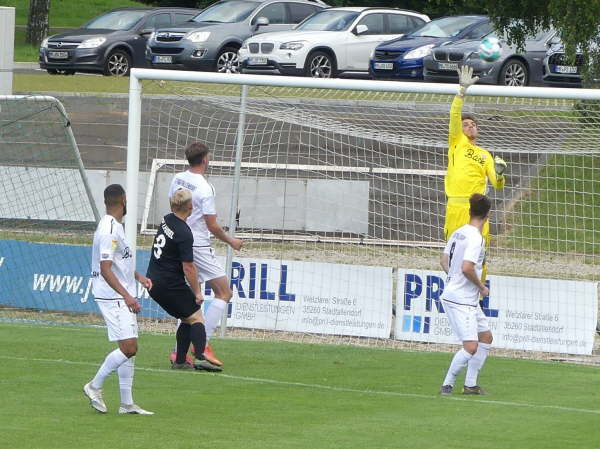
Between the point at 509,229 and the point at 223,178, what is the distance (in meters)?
3.96

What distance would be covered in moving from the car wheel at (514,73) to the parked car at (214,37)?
656cm

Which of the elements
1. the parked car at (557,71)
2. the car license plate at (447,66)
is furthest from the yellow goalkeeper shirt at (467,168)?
the parked car at (557,71)

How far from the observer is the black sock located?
11117mm

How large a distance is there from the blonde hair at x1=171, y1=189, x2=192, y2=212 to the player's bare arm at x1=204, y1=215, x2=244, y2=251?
0.91 metres

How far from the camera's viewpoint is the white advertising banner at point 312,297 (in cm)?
1449

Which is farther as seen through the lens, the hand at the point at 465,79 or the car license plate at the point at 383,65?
the car license plate at the point at 383,65

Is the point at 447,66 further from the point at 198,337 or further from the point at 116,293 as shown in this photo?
the point at 116,293

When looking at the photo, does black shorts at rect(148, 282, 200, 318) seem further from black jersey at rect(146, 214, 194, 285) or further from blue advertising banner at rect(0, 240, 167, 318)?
blue advertising banner at rect(0, 240, 167, 318)

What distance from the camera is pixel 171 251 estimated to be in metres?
10.7

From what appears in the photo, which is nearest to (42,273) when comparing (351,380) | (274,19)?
(351,380)

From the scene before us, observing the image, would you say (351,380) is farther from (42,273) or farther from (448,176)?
(42,273)

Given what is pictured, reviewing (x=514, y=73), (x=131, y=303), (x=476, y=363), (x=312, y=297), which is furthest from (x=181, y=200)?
(x=514, y=73)

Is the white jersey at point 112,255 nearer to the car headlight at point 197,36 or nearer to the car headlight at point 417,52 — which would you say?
the car headlight at point 417,52

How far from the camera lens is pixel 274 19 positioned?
31828mm
